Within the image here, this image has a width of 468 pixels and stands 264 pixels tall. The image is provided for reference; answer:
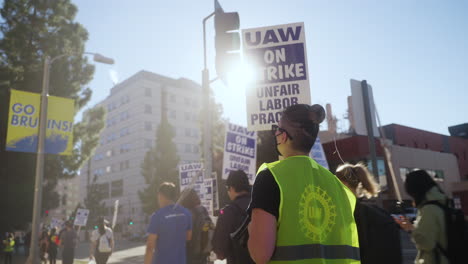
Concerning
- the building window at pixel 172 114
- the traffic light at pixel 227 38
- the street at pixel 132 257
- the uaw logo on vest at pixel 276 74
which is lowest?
the street at pixel 132 257

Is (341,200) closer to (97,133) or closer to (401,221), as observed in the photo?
(401,221)

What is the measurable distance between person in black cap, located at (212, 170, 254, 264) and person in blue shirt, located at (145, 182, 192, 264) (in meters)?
0.82

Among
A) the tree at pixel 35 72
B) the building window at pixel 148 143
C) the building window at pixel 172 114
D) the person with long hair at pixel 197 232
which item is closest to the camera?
the person with long hair at pixel 197 232

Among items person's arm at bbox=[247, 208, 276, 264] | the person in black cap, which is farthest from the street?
person's arm at bbox=[247, 208, 276, 264]

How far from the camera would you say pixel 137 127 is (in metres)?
72.4

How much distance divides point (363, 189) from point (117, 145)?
78223 millimetres

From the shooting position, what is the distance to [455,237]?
134 inches

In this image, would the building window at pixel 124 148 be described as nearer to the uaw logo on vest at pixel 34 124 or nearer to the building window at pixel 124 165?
the building window at pixel 124 165

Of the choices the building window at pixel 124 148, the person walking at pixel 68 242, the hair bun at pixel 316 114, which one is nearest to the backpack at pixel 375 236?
the hair bun at pixel 316 114

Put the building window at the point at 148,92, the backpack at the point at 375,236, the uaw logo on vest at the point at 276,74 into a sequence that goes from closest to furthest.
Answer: the backpack at the point at 375,236, the uaw logo on vest at the point at 276,74, the building window at the point at 148,92

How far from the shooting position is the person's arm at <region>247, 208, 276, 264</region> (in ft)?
5.90

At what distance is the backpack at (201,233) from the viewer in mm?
5754

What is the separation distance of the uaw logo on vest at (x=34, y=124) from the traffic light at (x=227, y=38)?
799cm

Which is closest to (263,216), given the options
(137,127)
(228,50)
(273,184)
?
(273,184)
